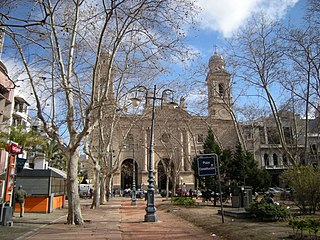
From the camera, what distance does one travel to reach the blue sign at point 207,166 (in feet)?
47.4

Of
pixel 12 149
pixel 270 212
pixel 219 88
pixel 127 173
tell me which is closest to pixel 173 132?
pixel 219 88

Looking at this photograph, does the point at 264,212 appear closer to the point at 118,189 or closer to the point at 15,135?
the point at 15,135

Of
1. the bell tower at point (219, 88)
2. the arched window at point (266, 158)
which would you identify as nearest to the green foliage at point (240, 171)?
the bell tower at point (219, 88)

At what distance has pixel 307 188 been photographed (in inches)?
629

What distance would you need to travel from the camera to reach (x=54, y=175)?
21328 mm

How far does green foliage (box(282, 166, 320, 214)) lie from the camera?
15.9 m

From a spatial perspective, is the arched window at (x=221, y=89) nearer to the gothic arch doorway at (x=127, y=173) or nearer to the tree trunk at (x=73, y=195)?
the tree trunk at (x=73, y=195)

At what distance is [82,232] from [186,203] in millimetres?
15038

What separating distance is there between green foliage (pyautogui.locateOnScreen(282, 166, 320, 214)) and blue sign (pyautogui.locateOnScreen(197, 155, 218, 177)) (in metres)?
4.96

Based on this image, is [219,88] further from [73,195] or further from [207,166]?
[73,195]

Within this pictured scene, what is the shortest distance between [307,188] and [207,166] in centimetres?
546

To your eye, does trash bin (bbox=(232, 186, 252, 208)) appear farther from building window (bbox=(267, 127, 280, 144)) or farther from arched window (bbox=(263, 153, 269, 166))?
arched window (bbox=(263, 153, 269, 166))

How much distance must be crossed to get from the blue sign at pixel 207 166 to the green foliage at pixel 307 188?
4.96m

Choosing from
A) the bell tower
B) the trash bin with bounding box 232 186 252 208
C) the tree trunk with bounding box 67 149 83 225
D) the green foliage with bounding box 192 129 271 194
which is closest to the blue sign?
the tree trunk with bounding box 67 149 83 225
